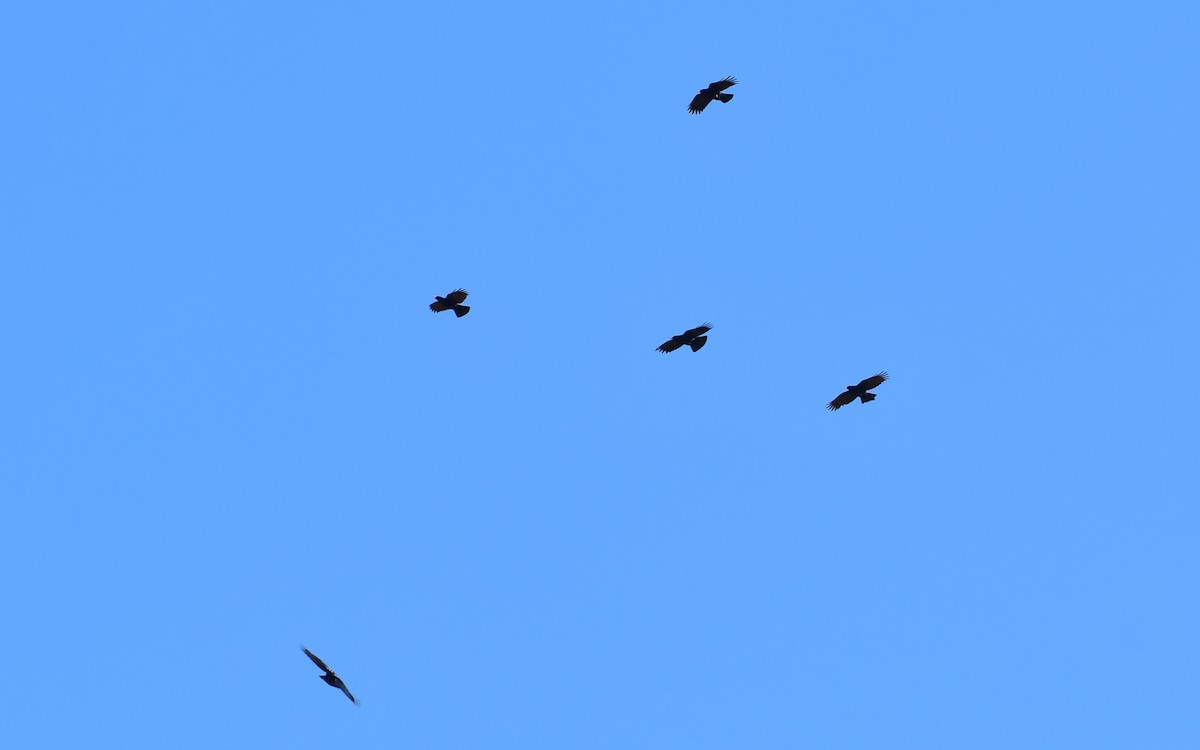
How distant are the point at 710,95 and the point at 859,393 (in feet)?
31.9

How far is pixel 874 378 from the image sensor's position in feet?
112

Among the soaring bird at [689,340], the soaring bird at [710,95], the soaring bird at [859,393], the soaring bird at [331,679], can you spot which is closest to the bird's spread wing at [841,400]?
the soaring bird at [859,393]

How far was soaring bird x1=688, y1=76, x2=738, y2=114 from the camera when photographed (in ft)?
115

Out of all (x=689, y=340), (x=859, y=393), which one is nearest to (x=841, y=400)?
(x=859, y=393)

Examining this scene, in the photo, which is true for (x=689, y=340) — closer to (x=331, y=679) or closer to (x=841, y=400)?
(x=841, y=400)

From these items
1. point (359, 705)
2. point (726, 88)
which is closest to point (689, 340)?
point (726, 88)

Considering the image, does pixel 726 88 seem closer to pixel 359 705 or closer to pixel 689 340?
pixel 689 340

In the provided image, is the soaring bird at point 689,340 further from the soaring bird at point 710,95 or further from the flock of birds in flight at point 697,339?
the soaring bird at point 710,95

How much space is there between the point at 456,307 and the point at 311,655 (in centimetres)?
1049

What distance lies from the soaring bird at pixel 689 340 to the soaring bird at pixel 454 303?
5.84 m

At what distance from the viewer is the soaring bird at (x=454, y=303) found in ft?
113

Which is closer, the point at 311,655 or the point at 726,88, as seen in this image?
the point at 311,655

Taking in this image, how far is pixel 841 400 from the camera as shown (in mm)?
34438

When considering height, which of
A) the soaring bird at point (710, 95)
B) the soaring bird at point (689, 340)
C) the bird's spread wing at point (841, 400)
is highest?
the soaring bird at point (710, 95)
